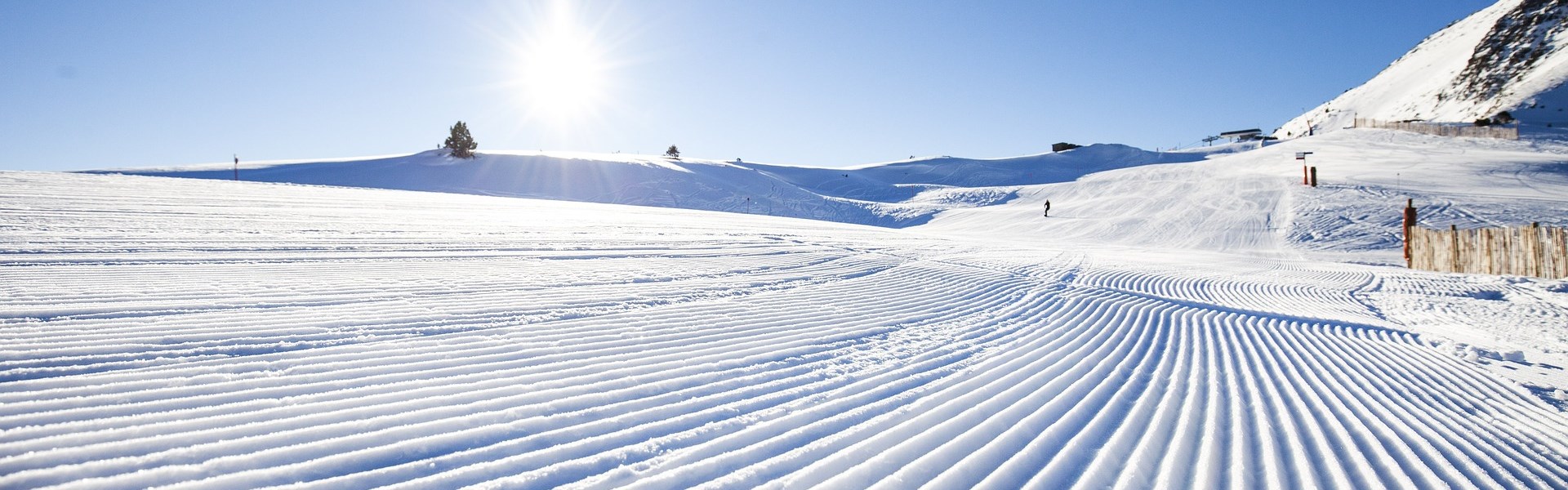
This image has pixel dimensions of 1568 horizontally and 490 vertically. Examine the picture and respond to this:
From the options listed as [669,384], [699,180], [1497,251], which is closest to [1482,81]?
[1497,251]

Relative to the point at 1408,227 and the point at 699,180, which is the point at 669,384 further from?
the point at 699,180

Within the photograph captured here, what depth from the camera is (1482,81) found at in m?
60.4

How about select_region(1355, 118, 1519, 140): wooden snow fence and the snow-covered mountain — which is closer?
select_region(1355, 118, 1519, 140): wooden snow fence

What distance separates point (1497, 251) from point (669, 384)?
Result: 1894 centimetres

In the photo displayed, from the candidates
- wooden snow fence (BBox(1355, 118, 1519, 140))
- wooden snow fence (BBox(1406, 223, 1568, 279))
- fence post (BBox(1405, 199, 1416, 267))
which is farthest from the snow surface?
wooden snow fence (BBox(1355, 118, 1519, 140))

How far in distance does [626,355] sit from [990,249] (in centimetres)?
1533

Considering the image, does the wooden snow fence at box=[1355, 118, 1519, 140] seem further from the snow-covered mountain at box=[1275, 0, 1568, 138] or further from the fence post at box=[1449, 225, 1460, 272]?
the fence post at box=[1449, 225, 1460, 272]

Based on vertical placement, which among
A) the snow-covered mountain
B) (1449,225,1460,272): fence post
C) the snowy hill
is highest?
the snow-covered mountain

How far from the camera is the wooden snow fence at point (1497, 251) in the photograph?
12.6 m

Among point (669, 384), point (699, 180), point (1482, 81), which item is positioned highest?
point (1482, 81)

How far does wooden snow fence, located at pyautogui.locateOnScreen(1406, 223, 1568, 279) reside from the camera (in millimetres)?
12586

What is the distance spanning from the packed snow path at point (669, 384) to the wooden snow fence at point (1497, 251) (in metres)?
6.70

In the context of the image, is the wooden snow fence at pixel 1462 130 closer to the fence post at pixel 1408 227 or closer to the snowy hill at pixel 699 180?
the snowy hill at pixel 699 180

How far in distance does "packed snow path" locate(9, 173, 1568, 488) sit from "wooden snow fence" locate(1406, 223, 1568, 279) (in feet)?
22.0
